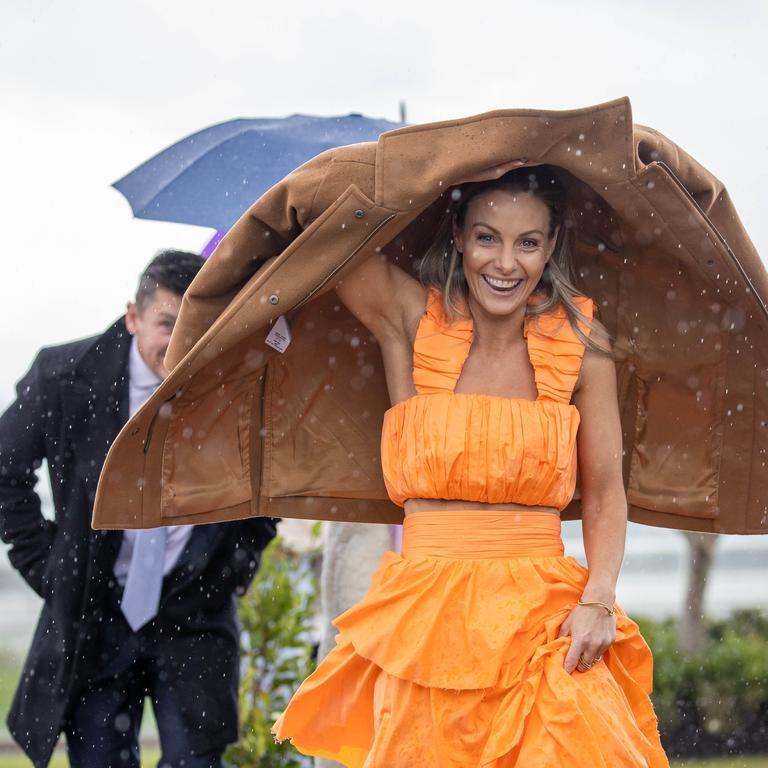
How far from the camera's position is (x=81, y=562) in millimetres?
5027

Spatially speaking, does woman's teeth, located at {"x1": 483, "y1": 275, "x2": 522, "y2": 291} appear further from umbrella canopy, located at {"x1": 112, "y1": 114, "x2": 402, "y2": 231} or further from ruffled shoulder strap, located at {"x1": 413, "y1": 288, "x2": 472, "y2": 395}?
umbrella canopy, located at {"x1": 112, "y1": 114, "x2": 402, "y2": 231}

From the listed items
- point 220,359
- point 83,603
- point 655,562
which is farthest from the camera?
point 655,562

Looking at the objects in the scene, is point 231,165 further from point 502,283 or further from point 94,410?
point 502,283

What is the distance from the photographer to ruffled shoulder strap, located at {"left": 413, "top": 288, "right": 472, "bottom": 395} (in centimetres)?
397

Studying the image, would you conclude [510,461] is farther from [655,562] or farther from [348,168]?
[655,562]

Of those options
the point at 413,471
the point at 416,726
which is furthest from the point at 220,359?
the point at 416,726

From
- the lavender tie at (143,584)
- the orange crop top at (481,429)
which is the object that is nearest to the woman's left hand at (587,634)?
the orange crop top at (481,429)

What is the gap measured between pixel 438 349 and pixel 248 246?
0.59m

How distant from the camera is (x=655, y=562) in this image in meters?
38.8

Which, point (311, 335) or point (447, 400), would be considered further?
point (311, 335)

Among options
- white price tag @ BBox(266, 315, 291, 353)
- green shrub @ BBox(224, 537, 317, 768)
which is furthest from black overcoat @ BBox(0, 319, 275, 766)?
green shrub @ BBox(224, 537, 317, 768)

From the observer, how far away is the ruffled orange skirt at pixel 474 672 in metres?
3.56

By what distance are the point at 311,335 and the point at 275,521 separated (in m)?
1.25

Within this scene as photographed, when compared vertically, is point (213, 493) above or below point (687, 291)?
below
